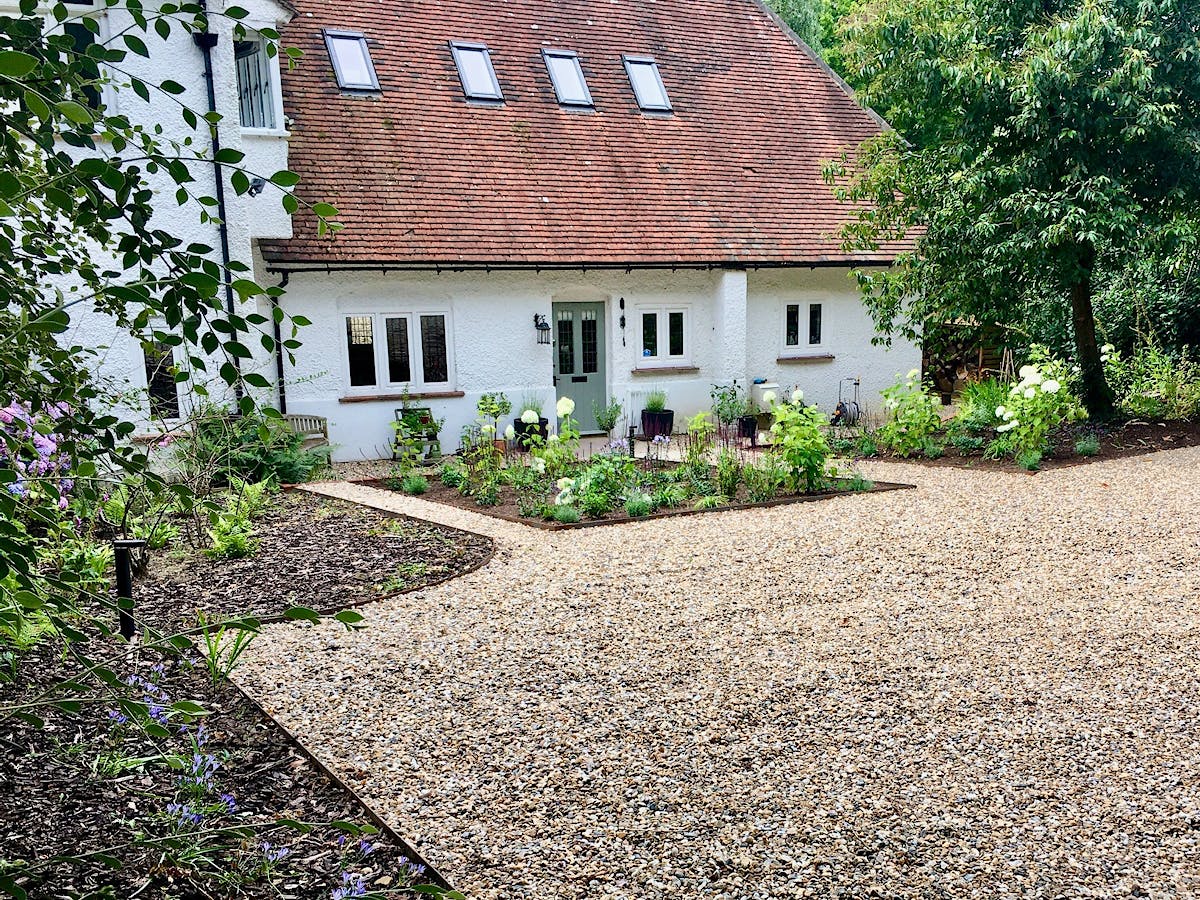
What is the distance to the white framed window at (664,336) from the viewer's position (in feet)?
55.0

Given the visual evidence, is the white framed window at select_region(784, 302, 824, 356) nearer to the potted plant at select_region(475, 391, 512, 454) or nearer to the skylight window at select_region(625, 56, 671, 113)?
the skylight window at select_region(625, 56, 671, 113)

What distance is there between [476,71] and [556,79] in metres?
1.46

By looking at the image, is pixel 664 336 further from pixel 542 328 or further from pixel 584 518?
pixel 584 518

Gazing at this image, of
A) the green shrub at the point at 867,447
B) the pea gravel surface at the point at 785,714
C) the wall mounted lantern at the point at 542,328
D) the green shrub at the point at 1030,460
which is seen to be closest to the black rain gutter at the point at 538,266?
the wall mounted lantern at the point at 542,328

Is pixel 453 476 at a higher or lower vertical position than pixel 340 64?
lower

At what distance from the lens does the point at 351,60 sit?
632 inches

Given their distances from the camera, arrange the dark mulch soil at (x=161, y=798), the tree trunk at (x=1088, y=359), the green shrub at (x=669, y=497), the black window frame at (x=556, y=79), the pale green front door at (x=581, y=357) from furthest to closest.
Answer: the black window frame at (x=556, y=79)
the pale green front door at (x=581, y=357)
the tree trunk at (x=1088, y=359)
the green shrub at (x=669, y=497)
the dark mulch soil at (x=161, y=798)

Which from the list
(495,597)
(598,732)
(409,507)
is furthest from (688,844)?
(409,507)

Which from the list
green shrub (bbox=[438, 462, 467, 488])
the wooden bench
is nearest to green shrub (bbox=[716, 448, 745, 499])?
green shrub (bbox=[438, 462, 467, 488])

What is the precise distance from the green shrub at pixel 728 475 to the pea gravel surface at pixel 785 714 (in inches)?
81.4

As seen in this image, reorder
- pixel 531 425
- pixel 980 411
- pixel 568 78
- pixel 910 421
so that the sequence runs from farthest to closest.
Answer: pixel 568 78, pixel 531 425, pixel 980 411, pixel 910 421

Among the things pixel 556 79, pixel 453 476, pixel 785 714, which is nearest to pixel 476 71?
pixel 556 79

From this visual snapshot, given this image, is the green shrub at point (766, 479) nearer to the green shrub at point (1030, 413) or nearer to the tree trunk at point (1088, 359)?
the green shrub at point (1030, 413)

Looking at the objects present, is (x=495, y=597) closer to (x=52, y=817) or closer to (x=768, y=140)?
(x=52, y=817)
